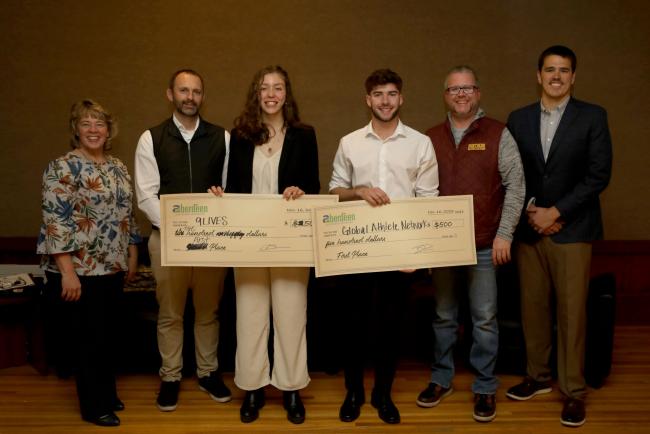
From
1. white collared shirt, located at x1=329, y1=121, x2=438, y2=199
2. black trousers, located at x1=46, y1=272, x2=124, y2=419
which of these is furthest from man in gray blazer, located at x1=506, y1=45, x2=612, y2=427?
black trousers, located at x1=46, y1=272, x2=124, y2=419

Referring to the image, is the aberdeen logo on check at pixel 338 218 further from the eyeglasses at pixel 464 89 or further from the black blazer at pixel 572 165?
the black blazer at pixel 572 165

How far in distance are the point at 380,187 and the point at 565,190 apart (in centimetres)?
82

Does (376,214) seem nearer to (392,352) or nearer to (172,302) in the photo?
(392,352)

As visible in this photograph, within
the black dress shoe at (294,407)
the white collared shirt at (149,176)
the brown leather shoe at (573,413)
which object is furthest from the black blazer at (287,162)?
the brown leather shoe at (573,413)

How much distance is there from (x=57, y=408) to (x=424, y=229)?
189 cm

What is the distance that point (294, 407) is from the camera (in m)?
2.33

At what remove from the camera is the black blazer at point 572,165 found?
2.25 meters

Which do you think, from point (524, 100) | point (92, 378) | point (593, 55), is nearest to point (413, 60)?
point (524, 100)

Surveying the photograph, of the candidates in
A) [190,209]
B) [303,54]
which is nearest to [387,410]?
[190,209]

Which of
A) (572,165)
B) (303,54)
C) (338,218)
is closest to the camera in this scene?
(338,218)

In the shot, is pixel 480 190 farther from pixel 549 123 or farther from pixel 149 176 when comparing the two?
pixel 149 176

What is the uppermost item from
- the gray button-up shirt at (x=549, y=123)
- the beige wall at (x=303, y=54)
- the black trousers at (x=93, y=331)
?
the beige wall at (x=303, y=54)

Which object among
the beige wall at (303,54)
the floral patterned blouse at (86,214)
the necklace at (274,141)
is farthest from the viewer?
the beige wall at (303,54)

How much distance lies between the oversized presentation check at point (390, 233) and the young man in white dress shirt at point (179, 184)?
0.58 m
